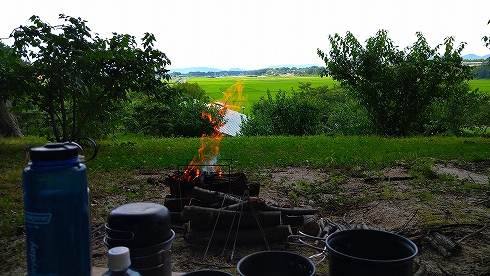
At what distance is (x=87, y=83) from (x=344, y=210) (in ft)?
24.4

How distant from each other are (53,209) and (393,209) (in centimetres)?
522

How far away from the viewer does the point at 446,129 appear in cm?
1862

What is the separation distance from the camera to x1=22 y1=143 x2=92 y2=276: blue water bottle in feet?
5.14

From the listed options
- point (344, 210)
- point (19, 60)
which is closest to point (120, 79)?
point (19, 60)

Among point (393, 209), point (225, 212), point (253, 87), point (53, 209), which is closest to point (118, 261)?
point (53, 209)

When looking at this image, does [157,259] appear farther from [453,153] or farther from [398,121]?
[398,121]

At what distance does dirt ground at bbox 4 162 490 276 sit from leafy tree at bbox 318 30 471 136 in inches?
306

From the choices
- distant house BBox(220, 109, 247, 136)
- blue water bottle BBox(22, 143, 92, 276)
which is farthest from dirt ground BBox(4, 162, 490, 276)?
distant house BBox(220, 109, 247, 136)

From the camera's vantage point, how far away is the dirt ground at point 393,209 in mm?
4184

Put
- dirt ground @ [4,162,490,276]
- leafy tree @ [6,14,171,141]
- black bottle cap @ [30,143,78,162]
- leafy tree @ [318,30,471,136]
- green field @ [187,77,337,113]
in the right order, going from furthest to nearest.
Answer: green field @ [187,77,337,113]
leafy tree @ [318,30,471,136]
leafy tree @ [6,14,171,141]
dirt ground @ [4,162,490,276]
black bottle cap @ [30,143,78,162]

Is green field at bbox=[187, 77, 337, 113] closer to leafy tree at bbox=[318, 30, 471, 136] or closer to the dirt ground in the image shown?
the dirt ground

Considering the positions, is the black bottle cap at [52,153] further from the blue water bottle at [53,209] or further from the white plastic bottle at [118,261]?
Result: the white plastic bottle at [118,261]

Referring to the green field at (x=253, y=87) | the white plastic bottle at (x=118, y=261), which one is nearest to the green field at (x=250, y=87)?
the green field at (x=253, y=87)

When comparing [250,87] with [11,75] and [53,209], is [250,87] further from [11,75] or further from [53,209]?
[53,209]
